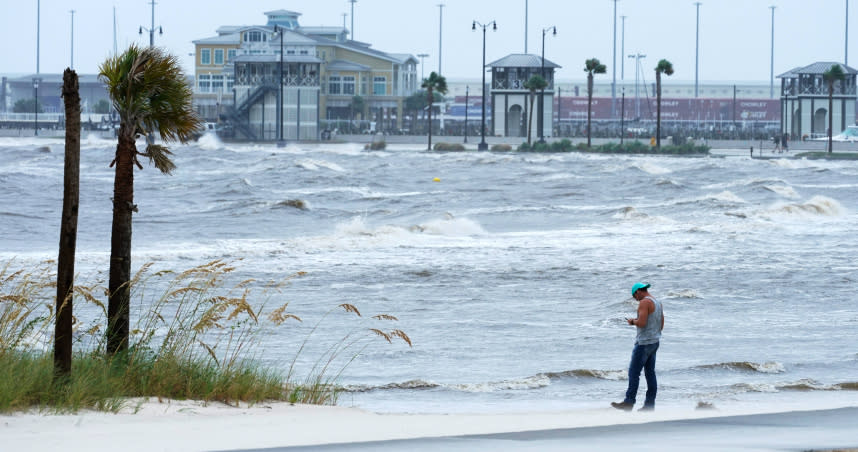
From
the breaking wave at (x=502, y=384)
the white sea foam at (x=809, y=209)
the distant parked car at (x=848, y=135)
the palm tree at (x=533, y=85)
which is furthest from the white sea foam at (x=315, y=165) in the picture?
the breaking wave at (x=502, y=384)

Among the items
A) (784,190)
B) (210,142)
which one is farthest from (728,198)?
(210,142)

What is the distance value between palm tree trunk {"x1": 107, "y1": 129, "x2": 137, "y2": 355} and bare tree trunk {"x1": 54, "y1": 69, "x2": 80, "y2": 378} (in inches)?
19.8

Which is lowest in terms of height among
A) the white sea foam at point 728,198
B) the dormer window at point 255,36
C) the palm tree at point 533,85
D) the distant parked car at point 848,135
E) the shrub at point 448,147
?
the white sea foam at point 728,198

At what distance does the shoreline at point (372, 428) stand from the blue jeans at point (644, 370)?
71 cm

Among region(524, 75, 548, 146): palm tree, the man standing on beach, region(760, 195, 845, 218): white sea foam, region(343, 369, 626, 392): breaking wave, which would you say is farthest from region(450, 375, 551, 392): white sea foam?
region(524, 75, 548, 146): palm tree

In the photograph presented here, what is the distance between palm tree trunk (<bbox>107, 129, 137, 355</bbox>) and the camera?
30.9 ft

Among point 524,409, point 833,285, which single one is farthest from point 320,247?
point 524,409

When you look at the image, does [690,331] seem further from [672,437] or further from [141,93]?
[141,93]

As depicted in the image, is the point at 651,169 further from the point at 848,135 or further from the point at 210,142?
the point at 210,142

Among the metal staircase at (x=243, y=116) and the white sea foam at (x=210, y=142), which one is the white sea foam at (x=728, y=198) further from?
the metal staircase at (x=243, y=116)

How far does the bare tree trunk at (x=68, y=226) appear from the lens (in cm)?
873

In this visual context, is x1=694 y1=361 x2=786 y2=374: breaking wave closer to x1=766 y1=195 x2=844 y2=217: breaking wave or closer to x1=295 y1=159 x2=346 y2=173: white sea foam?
x1=766 y1=195 x2=844 y2=217: breaking wave

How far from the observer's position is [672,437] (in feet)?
27.7

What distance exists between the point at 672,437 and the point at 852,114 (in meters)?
109
